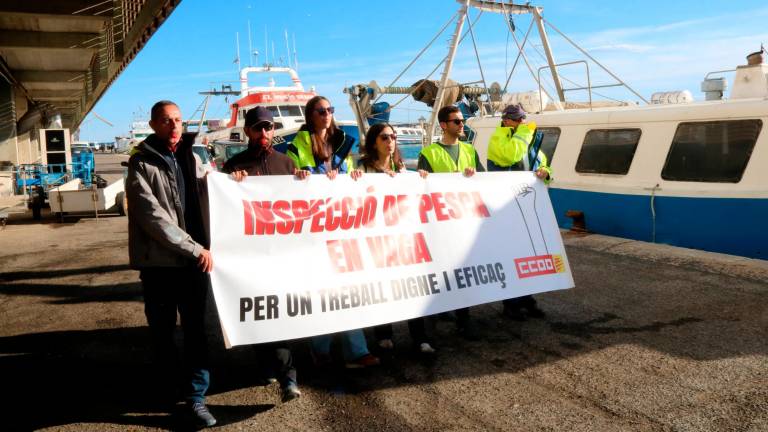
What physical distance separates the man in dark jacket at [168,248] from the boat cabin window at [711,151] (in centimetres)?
737

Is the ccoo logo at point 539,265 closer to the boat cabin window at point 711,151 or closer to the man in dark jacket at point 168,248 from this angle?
the man in dark jacket at point 168,248

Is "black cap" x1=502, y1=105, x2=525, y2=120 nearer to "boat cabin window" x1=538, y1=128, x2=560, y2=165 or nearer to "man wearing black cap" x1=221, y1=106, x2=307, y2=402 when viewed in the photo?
"man wearing black cap" x1=221, y1=106, x2=307, y2=402

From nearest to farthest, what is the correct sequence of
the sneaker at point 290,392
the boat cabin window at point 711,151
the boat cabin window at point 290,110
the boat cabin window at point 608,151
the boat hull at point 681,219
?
the sneaker at point 290,392 < the boat hull at point 681,219 < the boat cabin window at point 711,151 < the boat cabin window at point 608,151 < the boat cabin window at point 290,110

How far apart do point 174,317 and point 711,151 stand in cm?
779

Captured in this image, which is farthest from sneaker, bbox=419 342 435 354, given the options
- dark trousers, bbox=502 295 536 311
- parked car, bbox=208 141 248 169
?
parked car, bbox=208 141 248 169

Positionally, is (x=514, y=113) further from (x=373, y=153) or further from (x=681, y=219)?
(x=681, y=219)

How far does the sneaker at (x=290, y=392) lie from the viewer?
13.6 ft

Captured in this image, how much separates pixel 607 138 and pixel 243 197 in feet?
24.9

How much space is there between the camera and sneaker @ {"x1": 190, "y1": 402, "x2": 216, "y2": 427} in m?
3.82

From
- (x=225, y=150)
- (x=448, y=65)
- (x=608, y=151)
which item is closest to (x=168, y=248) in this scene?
(x=608, y=151)

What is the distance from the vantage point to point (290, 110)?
81.1ft

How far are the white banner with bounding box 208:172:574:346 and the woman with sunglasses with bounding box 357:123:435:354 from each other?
0.17 m

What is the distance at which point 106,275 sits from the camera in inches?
347

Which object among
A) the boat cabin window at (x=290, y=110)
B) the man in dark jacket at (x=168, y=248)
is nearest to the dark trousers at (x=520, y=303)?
the man in dark jacket at (x=168, y=248)
